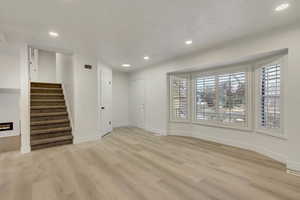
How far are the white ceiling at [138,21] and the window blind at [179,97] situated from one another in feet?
4.99

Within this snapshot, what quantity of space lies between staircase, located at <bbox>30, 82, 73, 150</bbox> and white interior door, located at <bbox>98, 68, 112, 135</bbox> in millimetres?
1049

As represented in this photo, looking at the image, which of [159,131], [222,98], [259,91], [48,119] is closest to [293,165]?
[259,91]

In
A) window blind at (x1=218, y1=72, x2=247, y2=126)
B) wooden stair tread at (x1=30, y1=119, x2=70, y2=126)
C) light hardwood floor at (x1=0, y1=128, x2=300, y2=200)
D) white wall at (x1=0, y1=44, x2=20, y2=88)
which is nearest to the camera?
light hardwood floor at (x1=0, y1=128, x2=300, y2=200)

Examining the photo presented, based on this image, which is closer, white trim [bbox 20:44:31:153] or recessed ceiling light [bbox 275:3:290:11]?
recessed ceiling light [bbox 275:3:290:11]

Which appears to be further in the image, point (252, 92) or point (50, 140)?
point (50, 140)

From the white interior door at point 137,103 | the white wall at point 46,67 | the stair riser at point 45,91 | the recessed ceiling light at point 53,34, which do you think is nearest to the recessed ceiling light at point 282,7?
the recessed ceiling light at point 53,34

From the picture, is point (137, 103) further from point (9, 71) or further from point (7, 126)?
point (7, 126)

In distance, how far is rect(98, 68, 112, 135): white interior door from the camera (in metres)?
4.96

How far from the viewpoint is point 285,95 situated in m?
2.65

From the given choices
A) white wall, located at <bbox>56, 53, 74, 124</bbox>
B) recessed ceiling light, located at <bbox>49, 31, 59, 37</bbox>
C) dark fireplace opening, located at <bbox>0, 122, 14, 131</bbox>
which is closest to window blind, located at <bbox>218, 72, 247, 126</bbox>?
recessed ceiling light, located at <bbox>49, 31, 59, 37</bbox>

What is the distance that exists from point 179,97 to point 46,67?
6077 mm

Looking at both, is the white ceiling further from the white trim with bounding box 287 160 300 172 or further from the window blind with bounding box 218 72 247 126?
the white trim with bounding box 287 160 300 172

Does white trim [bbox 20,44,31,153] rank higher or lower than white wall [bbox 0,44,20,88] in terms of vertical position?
lower

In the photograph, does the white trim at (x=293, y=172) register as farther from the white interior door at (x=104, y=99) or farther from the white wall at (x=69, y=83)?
the white wall at (x=69, y=83)
